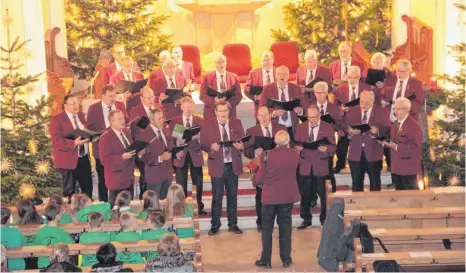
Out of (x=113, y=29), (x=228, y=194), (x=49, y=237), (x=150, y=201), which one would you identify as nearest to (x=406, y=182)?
(x=228, y=194)

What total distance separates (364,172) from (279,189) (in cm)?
190

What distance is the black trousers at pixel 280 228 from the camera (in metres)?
10.2

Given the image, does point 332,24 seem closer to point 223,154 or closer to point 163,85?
point 163,85

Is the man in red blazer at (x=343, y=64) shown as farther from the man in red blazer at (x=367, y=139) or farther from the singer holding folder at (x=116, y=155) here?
the singer holding folder at (x=116, y=155)

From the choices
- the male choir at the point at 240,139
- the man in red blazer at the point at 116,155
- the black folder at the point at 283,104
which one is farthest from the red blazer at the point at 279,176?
the black folder at the point at 283,104

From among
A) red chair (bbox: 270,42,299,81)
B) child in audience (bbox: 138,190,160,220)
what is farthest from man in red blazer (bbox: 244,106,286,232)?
red chair (bbox: 270,42,299,81)

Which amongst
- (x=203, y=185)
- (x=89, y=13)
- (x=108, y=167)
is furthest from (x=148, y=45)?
(x=108, y=167)

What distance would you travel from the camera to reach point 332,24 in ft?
55.2

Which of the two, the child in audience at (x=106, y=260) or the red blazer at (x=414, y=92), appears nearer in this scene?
the child in audience at (x=106, y=260)

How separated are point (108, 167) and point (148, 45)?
5911 millimetres

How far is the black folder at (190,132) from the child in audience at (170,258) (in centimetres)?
307

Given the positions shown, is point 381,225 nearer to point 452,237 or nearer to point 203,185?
point 452,237

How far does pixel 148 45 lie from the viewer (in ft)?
54.2

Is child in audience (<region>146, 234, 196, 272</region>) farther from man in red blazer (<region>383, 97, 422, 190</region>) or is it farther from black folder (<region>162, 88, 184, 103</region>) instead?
black folder (<region>162, 88, 184, 103</region>)
